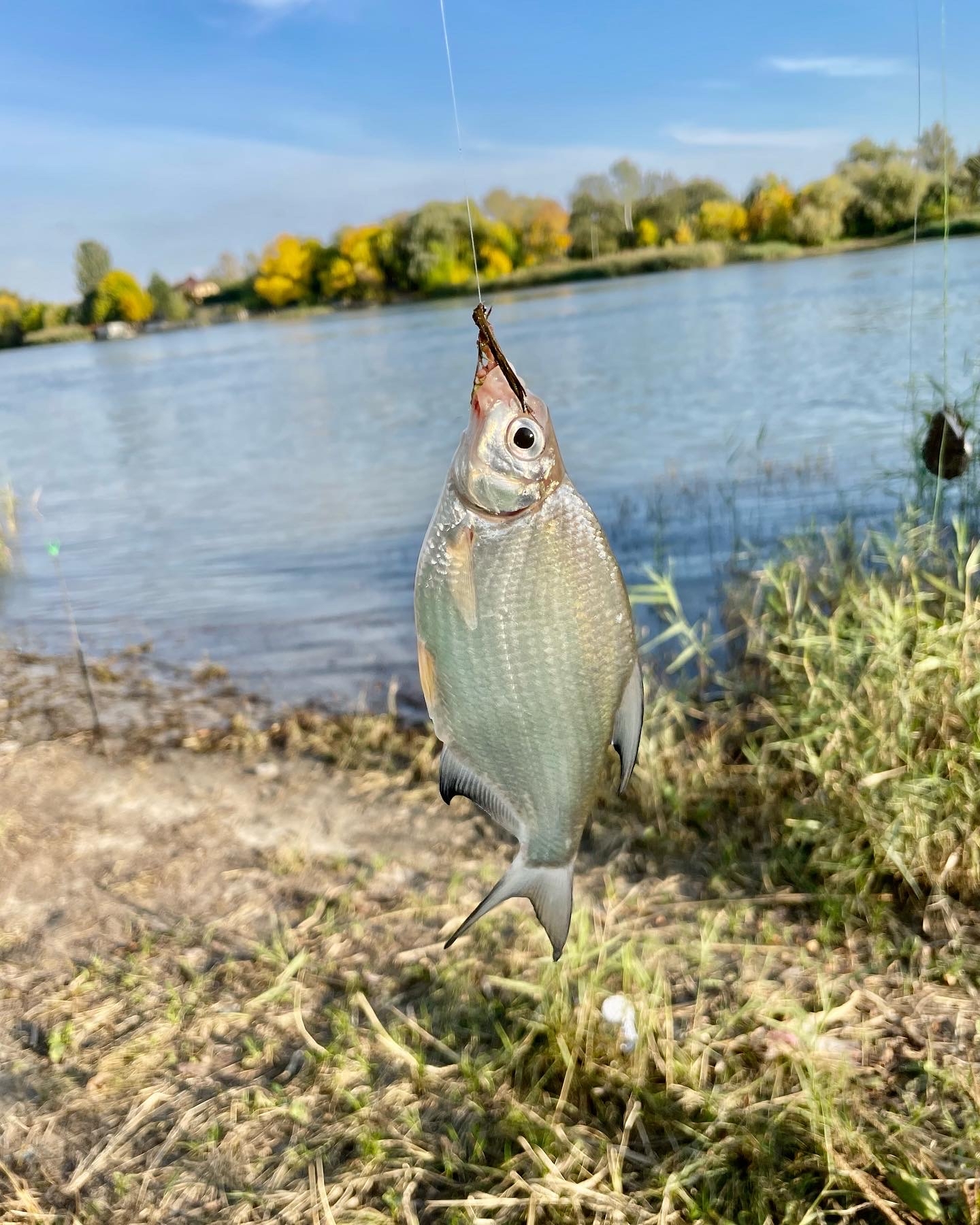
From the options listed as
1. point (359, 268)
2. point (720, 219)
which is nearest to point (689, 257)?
point (720, 219)

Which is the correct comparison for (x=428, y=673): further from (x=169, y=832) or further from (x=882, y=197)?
(x=882, y=197)

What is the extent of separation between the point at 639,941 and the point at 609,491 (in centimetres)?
691

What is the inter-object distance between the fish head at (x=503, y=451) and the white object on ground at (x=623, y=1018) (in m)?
1.86

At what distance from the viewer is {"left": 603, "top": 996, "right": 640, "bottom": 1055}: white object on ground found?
2564mm

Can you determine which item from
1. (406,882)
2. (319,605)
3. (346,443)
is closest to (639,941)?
(406,882)

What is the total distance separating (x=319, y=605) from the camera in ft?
25.1

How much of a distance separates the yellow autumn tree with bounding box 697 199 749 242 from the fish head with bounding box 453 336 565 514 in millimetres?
9188

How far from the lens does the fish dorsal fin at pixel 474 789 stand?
4.84 feet

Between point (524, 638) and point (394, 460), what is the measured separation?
11.7m

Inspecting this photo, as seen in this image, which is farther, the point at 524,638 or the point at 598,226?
the point at 598,226

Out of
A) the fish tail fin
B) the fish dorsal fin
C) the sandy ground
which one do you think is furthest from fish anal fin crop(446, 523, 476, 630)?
the sandy ground

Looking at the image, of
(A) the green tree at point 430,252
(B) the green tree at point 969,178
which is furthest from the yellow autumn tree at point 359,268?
(B) the green tree at point 969,178

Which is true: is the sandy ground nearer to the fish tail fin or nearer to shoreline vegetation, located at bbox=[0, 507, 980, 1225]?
shoreline vegetation, located at bbox=[0, 507, 980, 1225]

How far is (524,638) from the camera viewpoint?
1.37m
